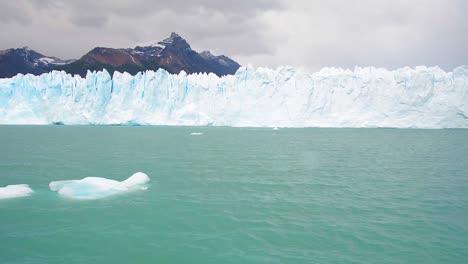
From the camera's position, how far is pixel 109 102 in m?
49.8

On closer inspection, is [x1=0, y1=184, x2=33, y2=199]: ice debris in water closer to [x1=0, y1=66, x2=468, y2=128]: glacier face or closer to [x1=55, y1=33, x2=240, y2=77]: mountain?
[x1=0, y1=66, x2=468, y2=128]: glacier face

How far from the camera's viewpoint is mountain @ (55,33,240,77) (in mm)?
92306

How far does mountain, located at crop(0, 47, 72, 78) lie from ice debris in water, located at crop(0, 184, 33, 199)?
330 feet

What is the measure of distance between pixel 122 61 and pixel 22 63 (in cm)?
2833

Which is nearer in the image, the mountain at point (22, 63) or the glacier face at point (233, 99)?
→ the glacier face at point (233, 99)

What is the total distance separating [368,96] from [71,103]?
4040 cm

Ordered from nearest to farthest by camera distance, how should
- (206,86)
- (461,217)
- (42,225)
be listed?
1. (42,225)
2. (461,217)
3. (206,86)

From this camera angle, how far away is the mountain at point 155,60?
3634 inches

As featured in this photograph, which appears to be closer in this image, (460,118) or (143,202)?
(143,202)

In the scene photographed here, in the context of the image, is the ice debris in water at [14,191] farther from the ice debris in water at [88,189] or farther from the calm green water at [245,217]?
the ice debris in water at [88,189]

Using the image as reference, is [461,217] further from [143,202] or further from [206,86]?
[206,86]

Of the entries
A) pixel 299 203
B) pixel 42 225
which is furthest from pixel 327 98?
pixel 42 225

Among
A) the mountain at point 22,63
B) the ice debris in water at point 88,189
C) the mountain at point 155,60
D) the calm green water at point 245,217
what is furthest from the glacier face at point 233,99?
the mountain at point 22,63

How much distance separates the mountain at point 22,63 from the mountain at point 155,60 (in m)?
15.0
